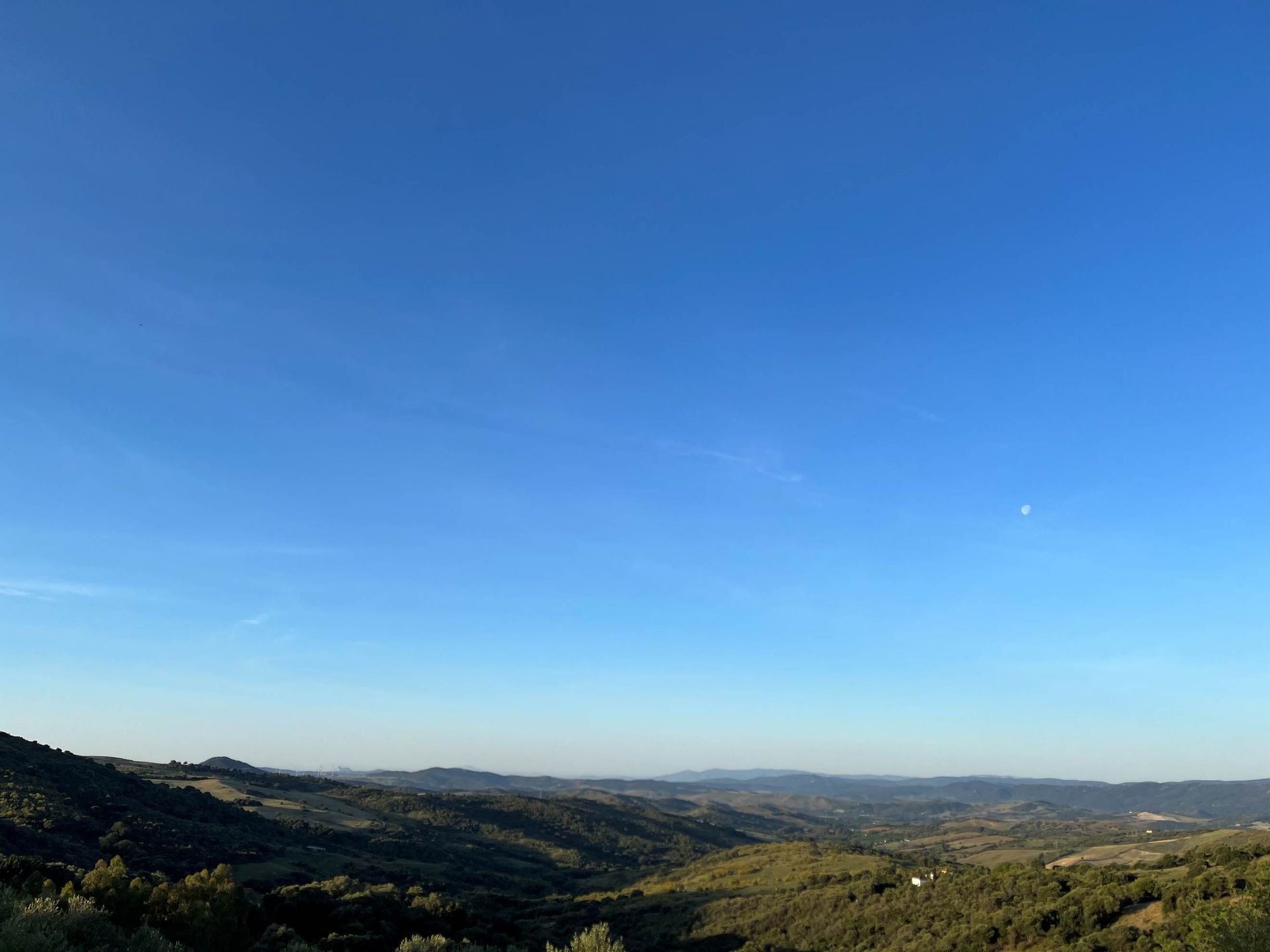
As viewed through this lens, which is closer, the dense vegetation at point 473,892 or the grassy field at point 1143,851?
the dense vegetation at point 473,892

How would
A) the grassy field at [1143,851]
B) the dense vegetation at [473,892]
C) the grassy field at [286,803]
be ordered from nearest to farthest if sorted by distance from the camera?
1. the dense vegetation at [473,892]
2. the grassy field at [1143,851]
3. the grassy field at [286,803]

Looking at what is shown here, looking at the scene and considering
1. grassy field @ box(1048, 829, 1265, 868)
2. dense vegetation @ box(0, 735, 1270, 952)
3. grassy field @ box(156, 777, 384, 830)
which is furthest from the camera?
grassy field @ box(156, 777, 384, 830)

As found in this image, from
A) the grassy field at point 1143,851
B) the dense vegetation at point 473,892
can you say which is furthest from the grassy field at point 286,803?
the grassy field at point 1143,851

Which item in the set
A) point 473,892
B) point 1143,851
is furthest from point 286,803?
point 1143,851

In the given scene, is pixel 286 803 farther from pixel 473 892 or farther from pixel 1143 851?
pixel 1143 851

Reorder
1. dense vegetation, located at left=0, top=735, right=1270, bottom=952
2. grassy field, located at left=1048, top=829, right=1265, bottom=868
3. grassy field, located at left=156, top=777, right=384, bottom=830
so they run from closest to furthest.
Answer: dense vegetation, located at left=0, top=735, right=1270, bottom=952 < grassy field, located at left=1048, top=829, right=1265, bottom=868 < grassy field, located at left=156, top=777, right=384, bottom=830

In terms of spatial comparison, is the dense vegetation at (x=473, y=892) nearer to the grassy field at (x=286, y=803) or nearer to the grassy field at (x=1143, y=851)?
the grassy field at (x=286, y=803)

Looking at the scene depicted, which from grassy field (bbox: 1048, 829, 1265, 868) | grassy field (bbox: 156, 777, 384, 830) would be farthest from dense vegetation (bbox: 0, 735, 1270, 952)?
grassy field (bbox: 1048, 829, 1265, 868)

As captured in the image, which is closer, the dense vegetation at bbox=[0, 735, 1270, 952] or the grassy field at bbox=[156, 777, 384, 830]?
the dense vegetation at bbox=[0, 735, 1270, 952]

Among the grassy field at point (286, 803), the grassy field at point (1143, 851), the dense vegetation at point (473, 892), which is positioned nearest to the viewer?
the dense vegetation at point (473, 892)

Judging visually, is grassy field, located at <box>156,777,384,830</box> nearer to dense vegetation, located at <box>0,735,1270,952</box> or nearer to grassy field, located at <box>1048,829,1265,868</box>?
dense vegetation, located at <box>0,735,1270,952</box>
